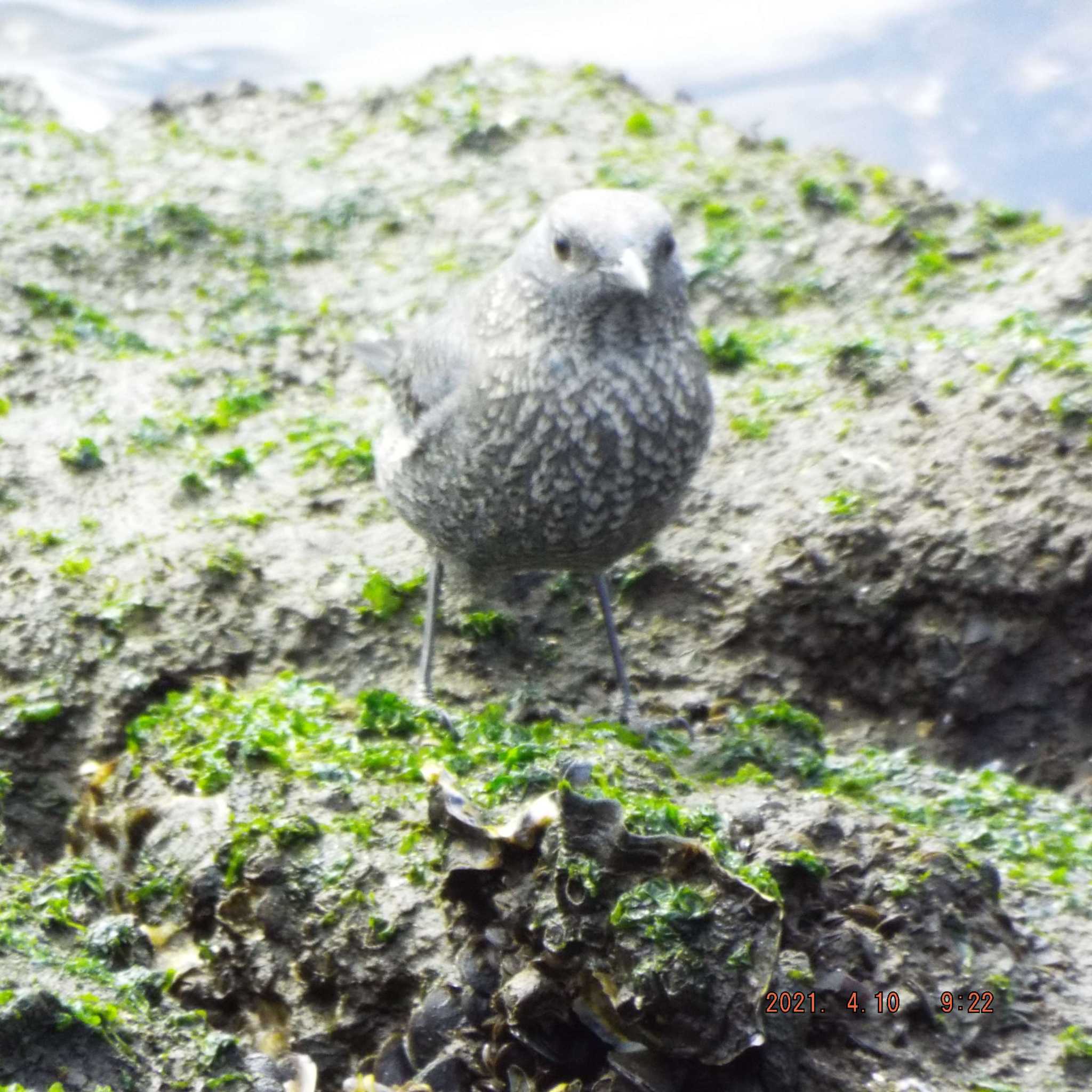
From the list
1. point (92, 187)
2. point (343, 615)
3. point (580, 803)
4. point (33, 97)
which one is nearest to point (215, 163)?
point (92, 187)

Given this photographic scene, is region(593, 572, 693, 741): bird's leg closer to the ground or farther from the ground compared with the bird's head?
closer to the ground

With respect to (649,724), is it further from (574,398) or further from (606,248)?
(606,248)

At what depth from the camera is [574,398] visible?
4223 mm

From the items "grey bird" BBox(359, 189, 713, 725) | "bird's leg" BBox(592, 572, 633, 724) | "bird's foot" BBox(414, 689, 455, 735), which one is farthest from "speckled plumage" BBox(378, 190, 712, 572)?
"bird's foot" BBox(414, 689, 455, 735)

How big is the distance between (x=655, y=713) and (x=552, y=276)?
5.02ft

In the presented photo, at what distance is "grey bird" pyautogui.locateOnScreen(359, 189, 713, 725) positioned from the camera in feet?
13.7

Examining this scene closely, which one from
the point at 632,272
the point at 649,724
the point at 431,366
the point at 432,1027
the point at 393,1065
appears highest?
the point at 632,272

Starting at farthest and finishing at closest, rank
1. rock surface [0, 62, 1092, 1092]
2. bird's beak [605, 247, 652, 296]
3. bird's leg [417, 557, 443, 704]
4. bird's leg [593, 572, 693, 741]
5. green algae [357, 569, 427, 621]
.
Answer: green algae [357, 569, 427, 621] → bird's leg [417, 557, 443, 704] → bird's leg [593, 572, 693, 741] → bird's beak [605, 247, 652, 296] → rock surface [0, 62, 1092, 1092]

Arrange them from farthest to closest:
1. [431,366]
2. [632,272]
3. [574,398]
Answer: [431,366]
[574,398]
[632,272]

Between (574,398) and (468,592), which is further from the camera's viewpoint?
(468,592)

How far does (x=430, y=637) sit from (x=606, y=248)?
1.47m

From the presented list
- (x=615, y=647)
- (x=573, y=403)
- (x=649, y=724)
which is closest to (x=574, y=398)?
(x=573, y=403)
